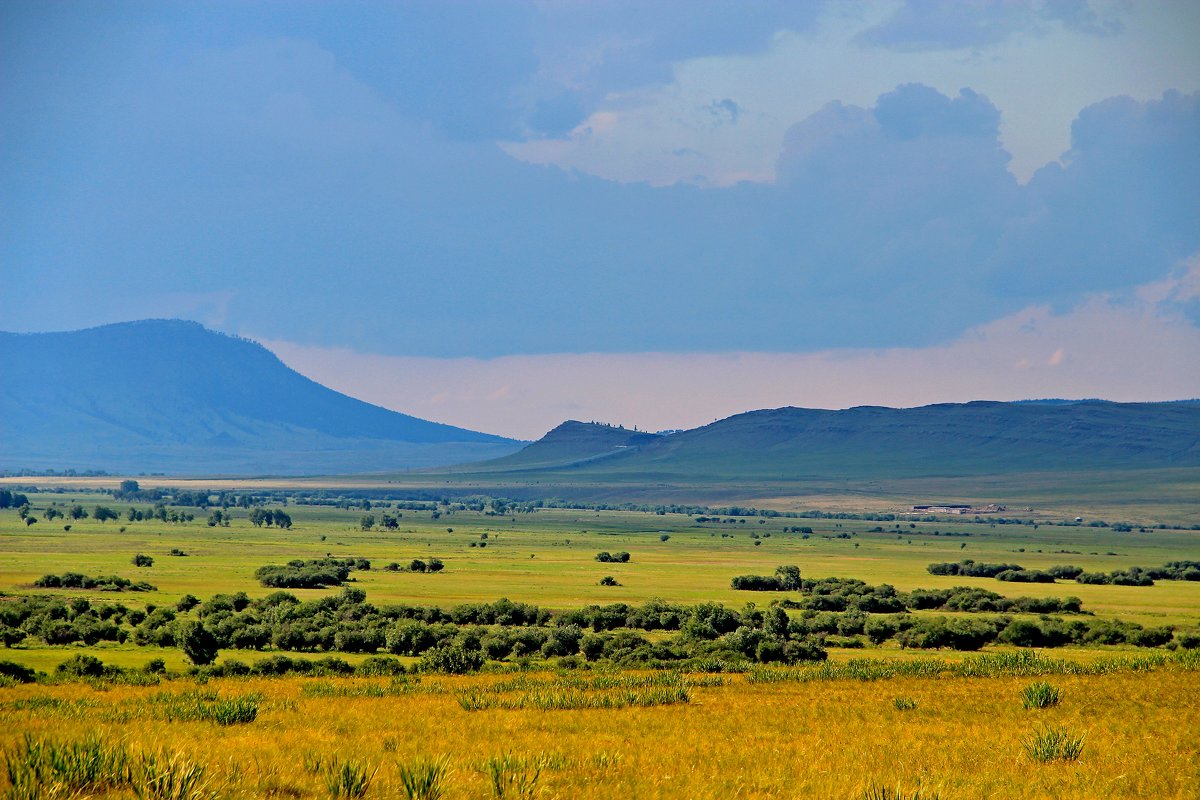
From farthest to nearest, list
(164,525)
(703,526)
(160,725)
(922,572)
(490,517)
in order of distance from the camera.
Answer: (490,517)
(703,526)
(164,525)
(922,572)
(160,725)

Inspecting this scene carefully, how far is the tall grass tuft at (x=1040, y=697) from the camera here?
84.5ft

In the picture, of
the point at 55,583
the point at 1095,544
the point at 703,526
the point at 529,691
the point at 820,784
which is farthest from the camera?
the point at 703,526

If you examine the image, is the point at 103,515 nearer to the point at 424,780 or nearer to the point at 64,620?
the point at 64,620

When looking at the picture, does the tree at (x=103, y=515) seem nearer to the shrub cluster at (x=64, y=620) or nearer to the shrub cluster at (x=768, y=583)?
the shrub cluster at (x=64, y=620)

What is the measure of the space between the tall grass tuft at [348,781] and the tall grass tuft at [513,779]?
1601mm

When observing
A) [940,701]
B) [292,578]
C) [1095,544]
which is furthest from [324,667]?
[1095,544]

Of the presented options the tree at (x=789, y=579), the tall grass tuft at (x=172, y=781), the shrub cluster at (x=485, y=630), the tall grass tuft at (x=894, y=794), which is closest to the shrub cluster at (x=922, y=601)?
the tree at (x=789, y=579)

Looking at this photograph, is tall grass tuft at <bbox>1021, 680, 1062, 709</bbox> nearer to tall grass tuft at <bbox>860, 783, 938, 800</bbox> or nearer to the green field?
tall grass tuft at <bbox>860, 783, 938, 800</bbox>

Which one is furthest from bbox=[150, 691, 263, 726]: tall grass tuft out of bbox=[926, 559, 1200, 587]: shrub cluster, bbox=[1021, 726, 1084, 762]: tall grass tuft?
bbox=[926, 559, 1200, 587]: shrub cluster

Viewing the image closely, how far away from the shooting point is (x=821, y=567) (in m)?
92.9

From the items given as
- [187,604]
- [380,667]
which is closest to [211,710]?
[380,667]

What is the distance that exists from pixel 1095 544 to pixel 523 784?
12786cm

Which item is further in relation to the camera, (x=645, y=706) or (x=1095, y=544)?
(x=1095, y=544)

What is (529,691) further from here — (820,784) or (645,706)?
(820,784)
